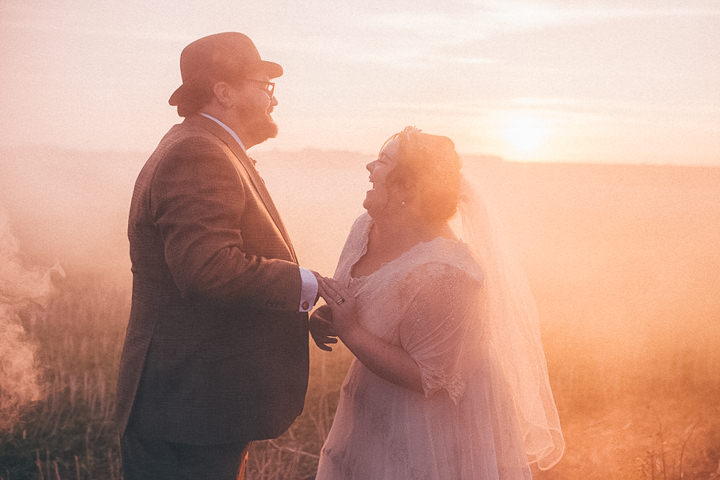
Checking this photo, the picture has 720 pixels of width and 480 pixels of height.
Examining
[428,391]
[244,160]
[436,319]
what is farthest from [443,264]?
[244,160]

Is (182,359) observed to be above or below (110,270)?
above

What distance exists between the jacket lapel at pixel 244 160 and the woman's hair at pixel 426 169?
57cm

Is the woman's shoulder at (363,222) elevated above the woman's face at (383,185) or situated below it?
below

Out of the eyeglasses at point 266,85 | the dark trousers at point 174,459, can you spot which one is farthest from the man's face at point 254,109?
the dark trousers at point 174,459

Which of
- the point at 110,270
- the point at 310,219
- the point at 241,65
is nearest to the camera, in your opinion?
the point at 241,65

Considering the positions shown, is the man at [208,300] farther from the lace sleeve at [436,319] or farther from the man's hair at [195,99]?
the lace sleeve at [436,319]

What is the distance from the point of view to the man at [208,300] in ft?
7.67

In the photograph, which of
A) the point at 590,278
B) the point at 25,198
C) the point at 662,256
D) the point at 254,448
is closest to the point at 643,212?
the point at 662,256

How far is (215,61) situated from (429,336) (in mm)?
1518

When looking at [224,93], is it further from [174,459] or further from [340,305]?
[174,459]

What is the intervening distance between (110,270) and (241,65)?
49.5ft

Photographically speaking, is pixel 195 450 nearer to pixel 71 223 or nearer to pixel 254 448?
pixel 254 448

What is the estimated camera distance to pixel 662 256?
2103 cm

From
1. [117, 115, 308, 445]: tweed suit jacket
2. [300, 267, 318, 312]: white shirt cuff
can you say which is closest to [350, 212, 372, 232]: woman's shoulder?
[117, 115, 308, 445]: tweed suit jacket
